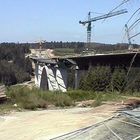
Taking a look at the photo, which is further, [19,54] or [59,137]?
[19,54]

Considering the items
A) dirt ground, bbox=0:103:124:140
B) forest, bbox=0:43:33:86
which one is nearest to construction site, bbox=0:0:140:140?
dirt ground, bbox=0:103:124:140

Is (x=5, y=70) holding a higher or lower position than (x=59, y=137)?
lower

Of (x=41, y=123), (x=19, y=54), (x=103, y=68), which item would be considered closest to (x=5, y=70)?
(x=19, y=54)

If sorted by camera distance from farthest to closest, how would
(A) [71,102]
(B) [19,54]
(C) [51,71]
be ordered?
1. (B) [19,54]
2. (C) [51,71]
3. (A) [71,102]

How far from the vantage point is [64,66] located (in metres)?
81.6

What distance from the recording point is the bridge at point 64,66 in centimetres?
6150

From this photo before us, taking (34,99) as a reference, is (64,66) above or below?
below

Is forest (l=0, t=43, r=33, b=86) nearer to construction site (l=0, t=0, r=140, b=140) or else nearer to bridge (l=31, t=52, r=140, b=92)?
bridge (l=31, t=52, r=140, b=92)

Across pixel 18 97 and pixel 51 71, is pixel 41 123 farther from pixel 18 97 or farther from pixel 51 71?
pixel 51 71

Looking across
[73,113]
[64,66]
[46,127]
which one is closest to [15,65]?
[64,66]

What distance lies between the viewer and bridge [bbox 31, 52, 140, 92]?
6150 centimetres

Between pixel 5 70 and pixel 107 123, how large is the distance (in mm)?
101813

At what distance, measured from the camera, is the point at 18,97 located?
20656mm

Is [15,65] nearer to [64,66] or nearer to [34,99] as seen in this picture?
[64,66]
